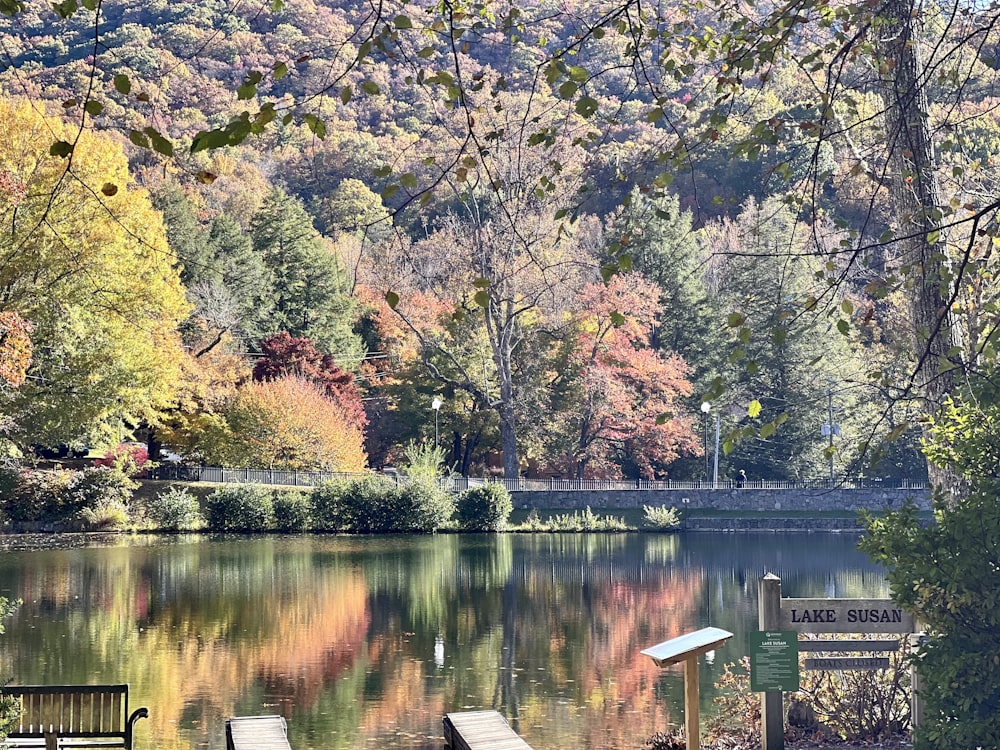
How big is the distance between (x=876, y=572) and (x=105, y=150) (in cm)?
2110

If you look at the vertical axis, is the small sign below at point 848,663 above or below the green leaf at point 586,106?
below

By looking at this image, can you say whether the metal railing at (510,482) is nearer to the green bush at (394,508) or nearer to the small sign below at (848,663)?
the green bush at (394,508)

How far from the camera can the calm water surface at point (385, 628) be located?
1409cm

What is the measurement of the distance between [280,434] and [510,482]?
7818 millimetres

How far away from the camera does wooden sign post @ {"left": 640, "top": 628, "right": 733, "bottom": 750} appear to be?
328 inches

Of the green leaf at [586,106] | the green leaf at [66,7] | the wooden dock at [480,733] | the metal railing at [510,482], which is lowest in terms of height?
the wooden dock at [480,733]

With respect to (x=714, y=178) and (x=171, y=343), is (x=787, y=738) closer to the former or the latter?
(x=171, y=343)

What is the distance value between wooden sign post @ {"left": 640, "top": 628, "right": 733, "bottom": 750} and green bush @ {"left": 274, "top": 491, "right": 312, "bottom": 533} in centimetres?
3217

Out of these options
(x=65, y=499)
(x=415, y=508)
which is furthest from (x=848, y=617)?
(x=65, y=499)

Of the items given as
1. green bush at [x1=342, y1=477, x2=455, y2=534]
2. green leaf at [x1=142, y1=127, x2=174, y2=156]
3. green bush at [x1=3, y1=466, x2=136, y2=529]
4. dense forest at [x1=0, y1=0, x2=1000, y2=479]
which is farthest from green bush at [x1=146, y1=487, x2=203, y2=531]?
green leaf at [x1=142, y1=127, x2=174, y2=156]

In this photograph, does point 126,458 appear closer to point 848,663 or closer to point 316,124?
point 848,663

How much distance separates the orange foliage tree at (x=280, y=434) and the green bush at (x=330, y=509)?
531cm

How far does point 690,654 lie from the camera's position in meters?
8.47

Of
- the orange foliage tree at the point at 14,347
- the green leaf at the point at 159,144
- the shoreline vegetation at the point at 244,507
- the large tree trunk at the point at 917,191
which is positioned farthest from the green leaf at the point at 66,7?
the shoreline vegetation at the point at 244,507
